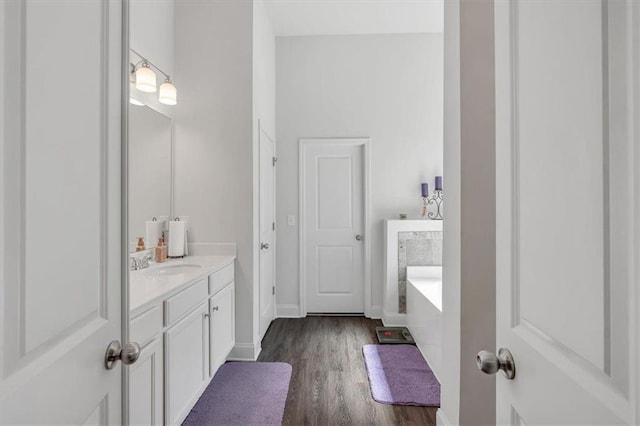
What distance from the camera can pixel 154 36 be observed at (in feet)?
8.18

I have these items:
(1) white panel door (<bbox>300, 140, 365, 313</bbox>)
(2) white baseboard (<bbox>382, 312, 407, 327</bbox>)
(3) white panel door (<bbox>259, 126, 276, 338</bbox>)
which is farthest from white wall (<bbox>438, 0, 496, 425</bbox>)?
(1) white panel door (<bbox>300, 140, 365, 313</bbox>)

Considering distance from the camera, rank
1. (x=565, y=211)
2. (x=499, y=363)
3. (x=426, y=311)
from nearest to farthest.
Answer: (x=565, y=211), (x=499, y=363), (x=426, y=311)

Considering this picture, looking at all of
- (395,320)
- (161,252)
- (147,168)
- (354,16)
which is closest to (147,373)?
(161,252)

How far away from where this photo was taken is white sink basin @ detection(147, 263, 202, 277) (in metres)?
2.23

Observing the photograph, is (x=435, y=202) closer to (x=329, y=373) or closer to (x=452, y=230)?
(x=329, y=373)

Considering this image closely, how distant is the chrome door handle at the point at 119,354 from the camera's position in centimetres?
74

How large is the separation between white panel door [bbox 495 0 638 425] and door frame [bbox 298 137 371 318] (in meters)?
3.05

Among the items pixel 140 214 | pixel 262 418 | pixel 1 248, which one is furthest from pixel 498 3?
pixel 140 214

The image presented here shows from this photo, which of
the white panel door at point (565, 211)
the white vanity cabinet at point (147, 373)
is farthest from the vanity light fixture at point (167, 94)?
the white panel door at point (565, 211)

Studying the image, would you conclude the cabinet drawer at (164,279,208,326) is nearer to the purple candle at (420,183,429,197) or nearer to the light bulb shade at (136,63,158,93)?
the light bulb shade at (136,63,158,93)

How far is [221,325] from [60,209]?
1.99 metres

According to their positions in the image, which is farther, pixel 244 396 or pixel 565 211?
pixel 244 396

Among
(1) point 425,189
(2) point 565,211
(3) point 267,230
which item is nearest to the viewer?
(2) point 565,211

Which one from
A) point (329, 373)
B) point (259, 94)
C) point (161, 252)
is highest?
point (259, 94)
